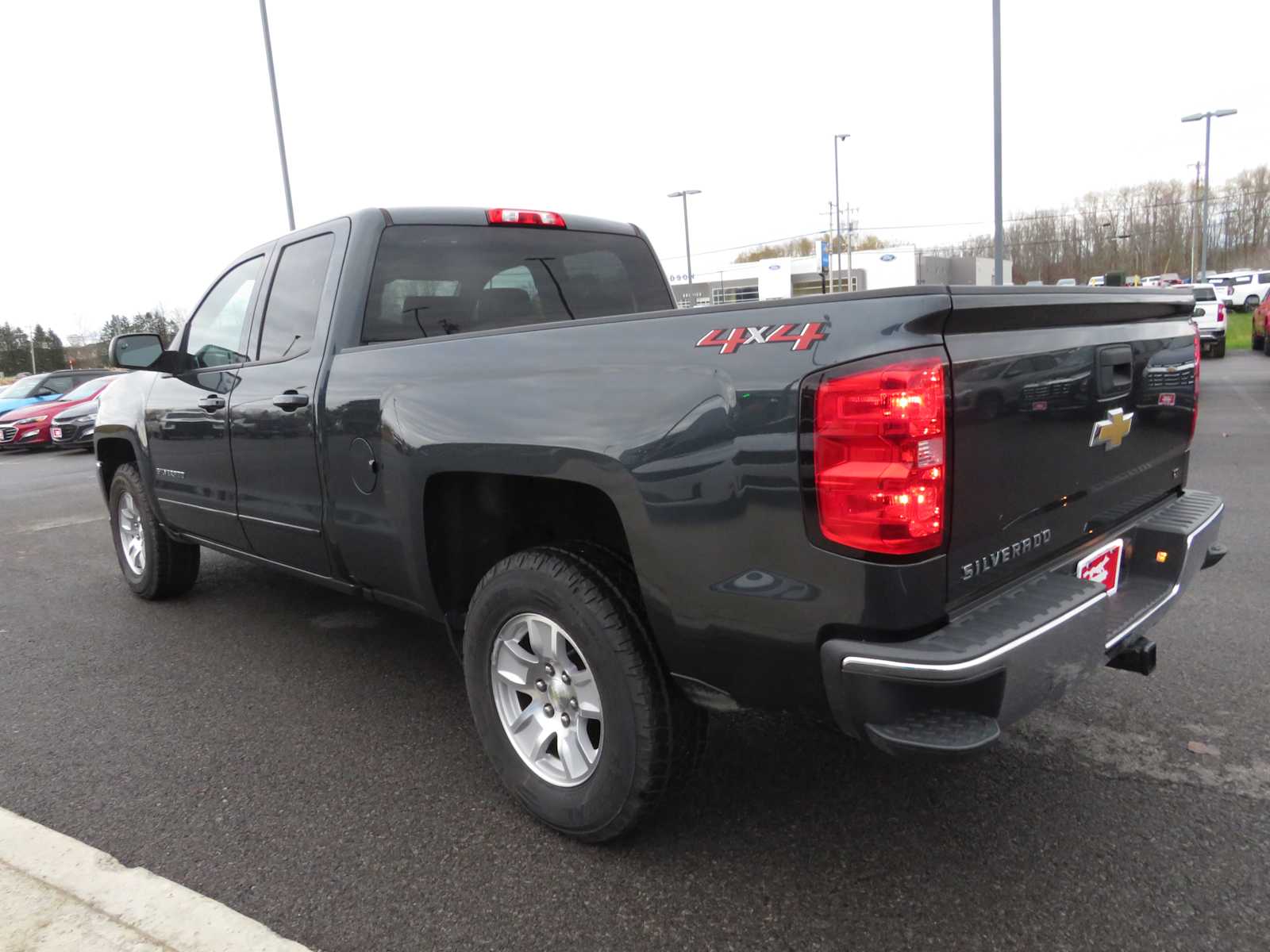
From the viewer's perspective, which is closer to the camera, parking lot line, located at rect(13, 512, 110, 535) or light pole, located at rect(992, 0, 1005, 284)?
parking lot line, located at rect(13, 512, 110, 535)

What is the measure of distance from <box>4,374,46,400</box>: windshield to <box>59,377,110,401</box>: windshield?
1.72m

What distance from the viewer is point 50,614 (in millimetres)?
5211

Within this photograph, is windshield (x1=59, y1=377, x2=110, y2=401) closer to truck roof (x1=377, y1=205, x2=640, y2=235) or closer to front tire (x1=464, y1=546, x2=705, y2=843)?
truck roof (x1=377, y1=205, x2=640, y2=235)

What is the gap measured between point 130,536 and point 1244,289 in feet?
157

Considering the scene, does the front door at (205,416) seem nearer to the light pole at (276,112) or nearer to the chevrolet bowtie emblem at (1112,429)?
the chevrolet bowtie emblem at (1112,429)

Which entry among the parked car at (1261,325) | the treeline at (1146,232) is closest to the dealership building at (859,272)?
the treeline at (1146,232)

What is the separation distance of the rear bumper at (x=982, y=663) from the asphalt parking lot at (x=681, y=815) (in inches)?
15.4

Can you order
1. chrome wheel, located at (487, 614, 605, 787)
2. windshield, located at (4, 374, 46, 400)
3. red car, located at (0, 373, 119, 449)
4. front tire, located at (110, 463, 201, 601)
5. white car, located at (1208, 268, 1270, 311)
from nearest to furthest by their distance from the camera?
chrome wheel, located at (487, 614, 605, 787) < front tire, located at (110, 463, 201, 601) < red car, located at (0, 373, 119, 449) < windshield, located at (4, 374, 46, 400) < white car, located at (1208, 268, 1270, 311)

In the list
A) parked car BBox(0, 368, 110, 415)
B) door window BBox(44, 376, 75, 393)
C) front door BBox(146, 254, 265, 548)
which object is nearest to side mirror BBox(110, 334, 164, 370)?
front door BBox(146, 254, 265, 548)

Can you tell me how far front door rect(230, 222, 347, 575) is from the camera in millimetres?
3438

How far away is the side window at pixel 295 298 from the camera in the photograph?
11.8 feet

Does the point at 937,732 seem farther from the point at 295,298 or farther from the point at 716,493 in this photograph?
the point at 295,298

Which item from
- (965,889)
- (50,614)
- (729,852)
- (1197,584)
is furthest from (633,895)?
(50,614)

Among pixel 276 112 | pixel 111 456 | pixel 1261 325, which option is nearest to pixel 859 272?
pixel 1261 325
